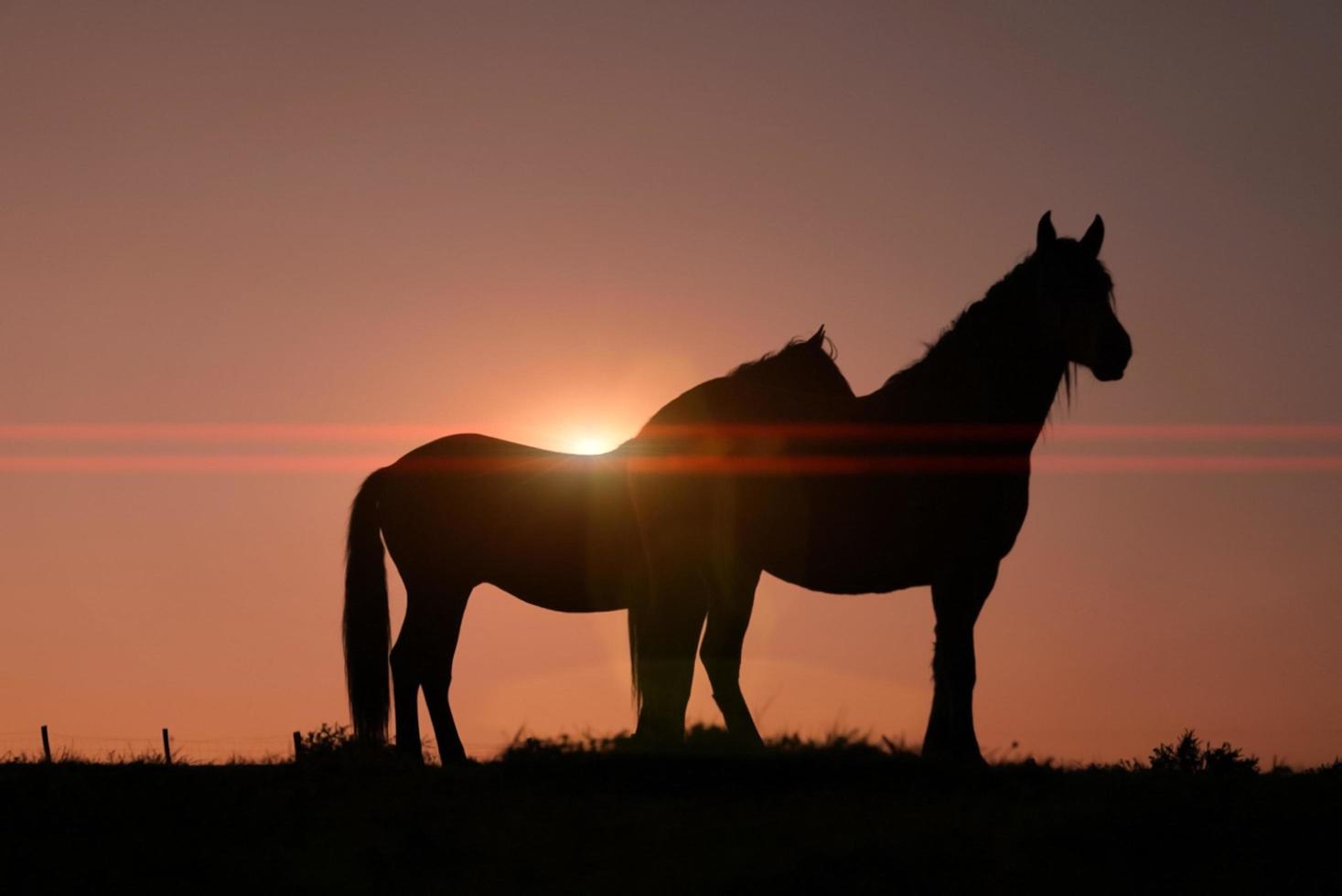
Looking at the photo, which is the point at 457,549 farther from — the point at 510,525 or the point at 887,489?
the point at 887,489

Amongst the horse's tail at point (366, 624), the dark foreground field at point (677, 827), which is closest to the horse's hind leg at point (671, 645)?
the dark foreground field at point (677, 827)

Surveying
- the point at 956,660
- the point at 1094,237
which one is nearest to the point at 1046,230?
the point at 1094,237

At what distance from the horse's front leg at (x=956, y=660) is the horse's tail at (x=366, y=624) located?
5211 millimetres

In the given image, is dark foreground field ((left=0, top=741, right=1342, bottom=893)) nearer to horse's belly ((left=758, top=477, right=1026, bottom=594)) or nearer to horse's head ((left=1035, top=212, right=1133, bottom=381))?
horse's belly ((left=758, top=477, right=1026, bottom=594))

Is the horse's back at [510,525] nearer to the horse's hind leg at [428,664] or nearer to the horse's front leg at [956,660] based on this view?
the horse's hind leg at [428,664]

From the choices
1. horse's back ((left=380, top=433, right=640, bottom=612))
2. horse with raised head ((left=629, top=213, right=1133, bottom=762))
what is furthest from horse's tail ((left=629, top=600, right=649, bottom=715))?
horse's back ((left=380, top=433, right=640, bottom=612))

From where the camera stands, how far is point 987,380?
10.3 metres

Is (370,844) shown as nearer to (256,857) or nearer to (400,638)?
(256,857)

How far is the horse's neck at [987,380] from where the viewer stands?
10.2 metres

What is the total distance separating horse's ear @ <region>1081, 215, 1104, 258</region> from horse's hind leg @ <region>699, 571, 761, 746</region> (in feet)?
11.6

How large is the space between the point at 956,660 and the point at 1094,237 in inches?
125

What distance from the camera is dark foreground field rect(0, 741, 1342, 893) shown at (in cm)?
647

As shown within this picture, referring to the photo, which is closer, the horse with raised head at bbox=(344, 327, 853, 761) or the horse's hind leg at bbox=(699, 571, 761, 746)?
the horse's hind leg at bbox=(699, 571, 761, 746)

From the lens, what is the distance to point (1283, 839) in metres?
7.13
